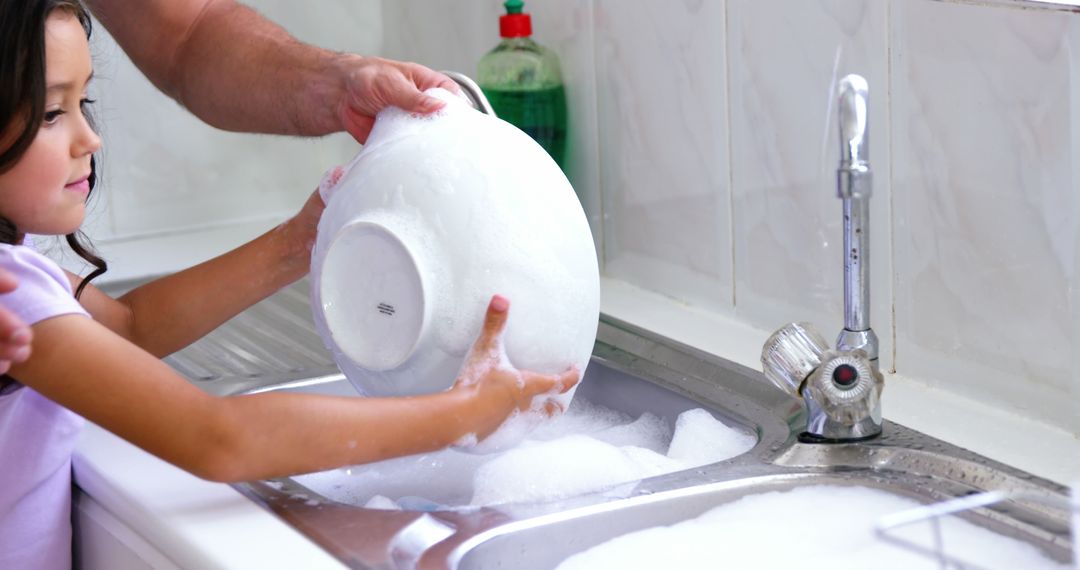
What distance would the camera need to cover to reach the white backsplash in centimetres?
110

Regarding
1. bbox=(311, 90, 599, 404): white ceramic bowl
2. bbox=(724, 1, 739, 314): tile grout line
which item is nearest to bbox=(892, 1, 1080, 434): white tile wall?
bbox=(724, 1, 739, 314): tile grout line

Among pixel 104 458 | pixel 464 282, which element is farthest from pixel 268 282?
pixel 464 282

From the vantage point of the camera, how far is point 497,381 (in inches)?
39.6

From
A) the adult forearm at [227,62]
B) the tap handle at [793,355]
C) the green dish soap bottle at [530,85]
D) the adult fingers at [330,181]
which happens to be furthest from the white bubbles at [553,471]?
the green dish soap bottle at [530,85]

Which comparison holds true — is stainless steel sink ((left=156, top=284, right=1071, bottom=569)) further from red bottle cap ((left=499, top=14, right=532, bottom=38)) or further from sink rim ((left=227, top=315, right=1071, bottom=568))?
red bottle cap ((left=499, top=14, right=532, bottom=38))

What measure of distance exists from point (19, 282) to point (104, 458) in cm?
17

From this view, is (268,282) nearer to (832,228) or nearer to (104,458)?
(104,458)

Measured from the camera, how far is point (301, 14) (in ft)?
6.46

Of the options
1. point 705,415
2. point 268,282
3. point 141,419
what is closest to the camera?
point 141,419

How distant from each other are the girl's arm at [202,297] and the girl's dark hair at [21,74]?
28 cm

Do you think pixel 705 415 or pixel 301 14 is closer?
pixel 705 415

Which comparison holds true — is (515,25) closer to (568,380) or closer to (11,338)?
(568,380)

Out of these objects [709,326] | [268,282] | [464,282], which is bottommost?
[709,326]

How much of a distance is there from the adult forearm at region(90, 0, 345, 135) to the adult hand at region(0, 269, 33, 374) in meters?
0.43
